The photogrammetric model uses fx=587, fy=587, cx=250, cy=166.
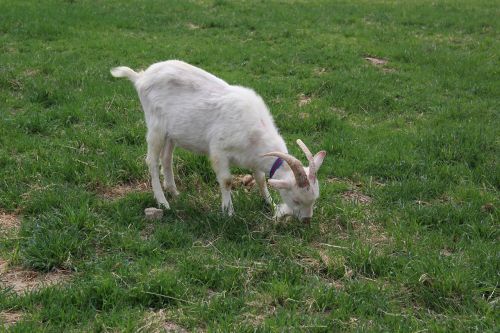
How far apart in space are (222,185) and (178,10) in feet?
38.8

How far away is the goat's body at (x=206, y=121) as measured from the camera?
5.87 meters

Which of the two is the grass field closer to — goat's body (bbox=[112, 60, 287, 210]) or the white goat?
the white goat

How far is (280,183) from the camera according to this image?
5414 millimetres

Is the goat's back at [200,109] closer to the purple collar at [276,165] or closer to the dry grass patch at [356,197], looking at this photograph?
the purple collar at [276,165]

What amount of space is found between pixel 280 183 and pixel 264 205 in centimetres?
84

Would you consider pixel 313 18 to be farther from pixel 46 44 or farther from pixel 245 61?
pixel 46 44

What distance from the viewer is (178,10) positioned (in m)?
16.7

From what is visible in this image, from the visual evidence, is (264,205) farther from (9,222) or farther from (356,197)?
(9,222)

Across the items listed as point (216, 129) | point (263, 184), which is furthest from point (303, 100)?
point (216, 129)

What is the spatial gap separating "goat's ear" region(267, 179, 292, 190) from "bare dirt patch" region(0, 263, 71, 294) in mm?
1928

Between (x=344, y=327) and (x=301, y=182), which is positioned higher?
(x=301, y=182)

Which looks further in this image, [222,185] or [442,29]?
[442,29]

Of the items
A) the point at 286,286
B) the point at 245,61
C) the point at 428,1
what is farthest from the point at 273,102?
the point at 428,1

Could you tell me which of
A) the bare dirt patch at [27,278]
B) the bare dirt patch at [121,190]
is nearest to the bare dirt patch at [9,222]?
the bare dirt patch at [27,278]
